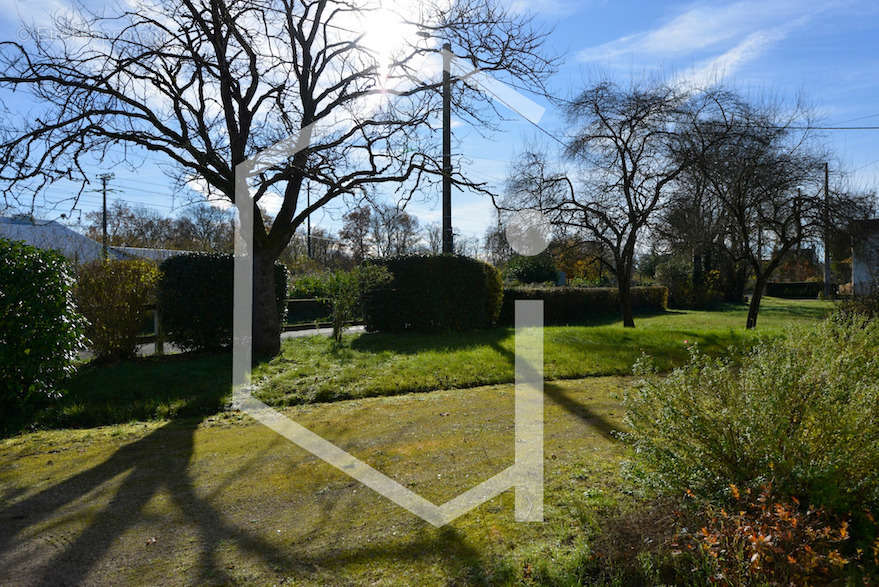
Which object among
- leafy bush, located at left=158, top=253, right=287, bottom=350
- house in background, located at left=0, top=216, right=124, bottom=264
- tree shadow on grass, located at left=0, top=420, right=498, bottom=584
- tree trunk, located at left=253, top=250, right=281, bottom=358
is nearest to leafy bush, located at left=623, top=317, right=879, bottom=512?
tree shadow on grass, located at left=0, top=420, right=498, bottom=584

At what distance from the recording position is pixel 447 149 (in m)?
11.5

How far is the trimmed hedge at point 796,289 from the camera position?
3950 centimetres

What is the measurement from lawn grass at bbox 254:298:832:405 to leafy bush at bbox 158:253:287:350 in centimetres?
130

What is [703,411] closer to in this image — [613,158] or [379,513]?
[379,513]

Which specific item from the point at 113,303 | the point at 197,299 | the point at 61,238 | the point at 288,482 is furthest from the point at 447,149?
the point at 61,238

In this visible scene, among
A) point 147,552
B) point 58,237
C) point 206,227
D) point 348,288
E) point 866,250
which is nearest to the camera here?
point 147,552

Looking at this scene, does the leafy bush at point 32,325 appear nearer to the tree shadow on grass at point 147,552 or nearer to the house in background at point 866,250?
the tree shadow on grass at point 147,552

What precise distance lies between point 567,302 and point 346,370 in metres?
14.1

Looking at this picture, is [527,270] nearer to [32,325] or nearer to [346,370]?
[346,370]

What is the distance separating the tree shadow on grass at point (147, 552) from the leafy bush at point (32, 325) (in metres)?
2.33

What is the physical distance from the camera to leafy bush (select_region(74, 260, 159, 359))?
802 cm

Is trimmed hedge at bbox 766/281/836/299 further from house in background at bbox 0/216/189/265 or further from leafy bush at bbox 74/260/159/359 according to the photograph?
leafy bush at bbox 74/260/159/359

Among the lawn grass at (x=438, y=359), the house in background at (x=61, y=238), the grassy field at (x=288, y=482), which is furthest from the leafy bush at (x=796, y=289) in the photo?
the house in background at (x=61, y=238)

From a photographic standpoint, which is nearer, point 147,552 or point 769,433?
point 769,433
